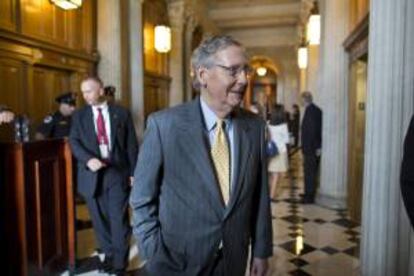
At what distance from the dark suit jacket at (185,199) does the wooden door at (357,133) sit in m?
3.88

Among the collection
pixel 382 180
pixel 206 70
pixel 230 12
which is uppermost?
pixel 230 12

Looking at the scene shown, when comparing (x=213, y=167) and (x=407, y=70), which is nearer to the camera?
(x=213, y=167)

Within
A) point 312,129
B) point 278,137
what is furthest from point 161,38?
point 312,129

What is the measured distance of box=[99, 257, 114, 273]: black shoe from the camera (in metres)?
3.75

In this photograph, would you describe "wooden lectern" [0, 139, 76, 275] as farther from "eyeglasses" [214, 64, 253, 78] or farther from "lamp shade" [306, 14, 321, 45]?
"lamp shade" [306, 14, 321, 45]

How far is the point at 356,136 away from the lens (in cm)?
552

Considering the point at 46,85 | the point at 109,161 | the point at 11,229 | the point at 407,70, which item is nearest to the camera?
the point at 407,70

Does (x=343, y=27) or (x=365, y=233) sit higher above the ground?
(x=343, y=27)

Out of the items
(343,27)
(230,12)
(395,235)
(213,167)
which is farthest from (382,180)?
(230,12)

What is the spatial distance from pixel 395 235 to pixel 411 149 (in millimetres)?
1722

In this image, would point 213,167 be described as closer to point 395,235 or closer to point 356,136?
point 395,235

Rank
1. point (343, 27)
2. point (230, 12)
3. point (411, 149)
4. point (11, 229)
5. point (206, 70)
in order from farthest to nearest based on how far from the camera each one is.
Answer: point (230, 12) < point (343, 27) < point (11, 229) < point (206, 70) < point (411, 149)

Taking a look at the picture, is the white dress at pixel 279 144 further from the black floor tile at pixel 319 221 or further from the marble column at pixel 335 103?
the black floor tile at pixel 319 221

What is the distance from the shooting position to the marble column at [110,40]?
6598 mm
